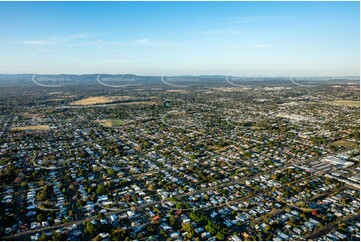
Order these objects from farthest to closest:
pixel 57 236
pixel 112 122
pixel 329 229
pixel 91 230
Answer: pixel 112 122, pixel 329 229, pixel 91 230, pixel 57 236

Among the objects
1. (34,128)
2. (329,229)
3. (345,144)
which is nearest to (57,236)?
(329,229)

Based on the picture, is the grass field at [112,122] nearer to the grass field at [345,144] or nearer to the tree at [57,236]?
the grass field at [345,144]

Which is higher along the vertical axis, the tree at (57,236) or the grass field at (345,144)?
the grass field at (345,144)

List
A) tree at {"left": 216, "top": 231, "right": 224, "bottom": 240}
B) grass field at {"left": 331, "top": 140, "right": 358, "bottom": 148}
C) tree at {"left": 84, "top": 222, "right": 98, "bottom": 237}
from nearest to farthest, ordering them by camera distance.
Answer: tree at {"left": 216, "top": 231, "right": 224, "bottom": 240} < tree at {"left": 84, "top": 222, "right": 98, "bottom": 237} < grass field at {"left": 331, "top": 140, "right": 358, "bottom": 148}

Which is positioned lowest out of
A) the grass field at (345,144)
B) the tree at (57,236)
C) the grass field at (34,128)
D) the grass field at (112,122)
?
the grass field at (34,128)

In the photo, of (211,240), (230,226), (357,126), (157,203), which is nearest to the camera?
(211,240)

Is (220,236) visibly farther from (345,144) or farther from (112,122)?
(112,122)

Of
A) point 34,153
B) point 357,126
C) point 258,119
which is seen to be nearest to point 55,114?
point 34,153

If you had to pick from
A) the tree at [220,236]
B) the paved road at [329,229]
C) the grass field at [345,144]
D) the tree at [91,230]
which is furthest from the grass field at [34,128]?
the paved road at [329,229]

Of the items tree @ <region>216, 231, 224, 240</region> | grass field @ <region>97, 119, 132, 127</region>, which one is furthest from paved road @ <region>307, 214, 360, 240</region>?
grass field @ <region>97, 119, 132, 127</region>

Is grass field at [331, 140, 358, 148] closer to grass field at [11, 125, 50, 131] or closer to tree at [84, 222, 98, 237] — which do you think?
tree at [84, 222, 98, 237]

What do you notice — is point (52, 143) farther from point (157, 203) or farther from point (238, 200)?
point (238, 200)
